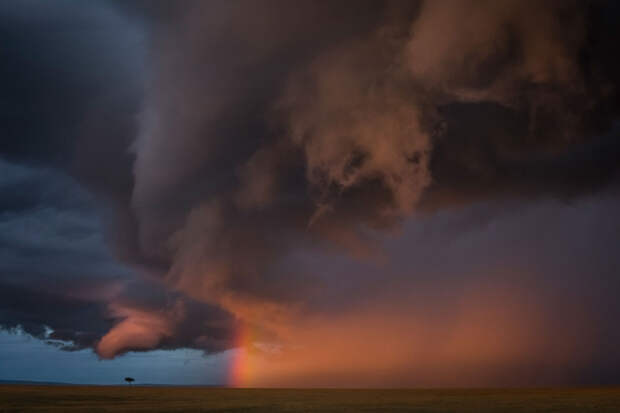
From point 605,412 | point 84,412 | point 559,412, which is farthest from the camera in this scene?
point 84,412

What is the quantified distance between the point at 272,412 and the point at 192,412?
9.14 m

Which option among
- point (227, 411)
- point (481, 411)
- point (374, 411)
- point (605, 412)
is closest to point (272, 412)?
point (227, 411)

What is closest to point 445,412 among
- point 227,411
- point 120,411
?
point 227,411

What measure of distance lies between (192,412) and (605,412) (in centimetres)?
4377

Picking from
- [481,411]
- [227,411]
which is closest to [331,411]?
[227,411]

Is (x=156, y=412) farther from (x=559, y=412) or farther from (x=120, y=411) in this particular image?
(x=559, y=412)

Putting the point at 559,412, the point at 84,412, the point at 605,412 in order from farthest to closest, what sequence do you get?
the point at 84,412 < the point at 559,412 < the point at 605,412

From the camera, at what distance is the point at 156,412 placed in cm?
5731

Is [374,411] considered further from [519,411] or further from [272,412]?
[519,411]

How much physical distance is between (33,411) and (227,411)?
22.9 meters

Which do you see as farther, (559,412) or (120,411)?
(120,411)

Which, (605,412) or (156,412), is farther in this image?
(156,412)

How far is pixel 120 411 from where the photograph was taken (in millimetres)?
58750

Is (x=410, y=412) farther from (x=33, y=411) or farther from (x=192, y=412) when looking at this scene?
(x=33, y=411)
